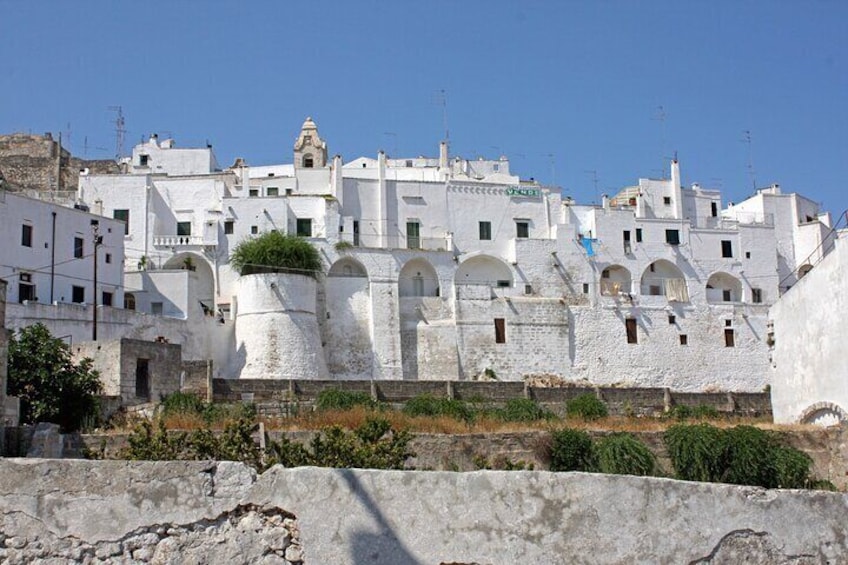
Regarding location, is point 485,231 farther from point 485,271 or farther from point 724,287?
point 724,287

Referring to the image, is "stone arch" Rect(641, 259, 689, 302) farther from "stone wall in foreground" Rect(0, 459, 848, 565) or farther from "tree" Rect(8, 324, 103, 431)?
"stone wall in foreground" Rect(0, 459, 848, 565)

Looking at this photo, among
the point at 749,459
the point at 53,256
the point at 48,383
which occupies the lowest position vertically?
the point at 749,459

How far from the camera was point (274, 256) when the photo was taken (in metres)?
47.9

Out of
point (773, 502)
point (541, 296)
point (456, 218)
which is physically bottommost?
point (773, 502)

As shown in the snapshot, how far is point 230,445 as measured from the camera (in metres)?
16.7

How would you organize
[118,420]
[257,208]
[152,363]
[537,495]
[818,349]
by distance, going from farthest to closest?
[257,208], [152,363], [118,420], [818,349], [537,495]

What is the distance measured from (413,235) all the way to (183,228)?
11.2 m

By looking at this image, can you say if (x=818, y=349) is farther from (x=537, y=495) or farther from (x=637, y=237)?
(x=637, y=237)

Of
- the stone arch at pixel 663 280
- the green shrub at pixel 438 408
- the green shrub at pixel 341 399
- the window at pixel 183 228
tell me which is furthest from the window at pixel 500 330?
the green shrub at pixel 341 399

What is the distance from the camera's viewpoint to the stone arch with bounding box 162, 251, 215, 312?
49688mm

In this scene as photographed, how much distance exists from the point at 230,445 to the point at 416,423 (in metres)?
8.39

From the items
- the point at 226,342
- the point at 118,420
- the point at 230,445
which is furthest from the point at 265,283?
the point at 230,445

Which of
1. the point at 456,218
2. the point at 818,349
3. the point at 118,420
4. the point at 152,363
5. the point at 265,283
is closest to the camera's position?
the point at 818,349

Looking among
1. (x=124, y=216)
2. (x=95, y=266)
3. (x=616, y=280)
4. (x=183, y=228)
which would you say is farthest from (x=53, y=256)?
(x=616, y=280)
